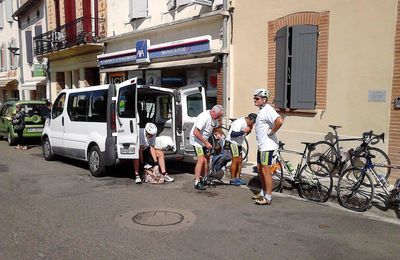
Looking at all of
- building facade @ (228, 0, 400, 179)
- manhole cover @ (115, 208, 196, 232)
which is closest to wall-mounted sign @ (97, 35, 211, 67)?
building facade @ (228, 0, 400, 179)

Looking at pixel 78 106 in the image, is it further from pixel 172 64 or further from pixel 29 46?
pixel 29 46

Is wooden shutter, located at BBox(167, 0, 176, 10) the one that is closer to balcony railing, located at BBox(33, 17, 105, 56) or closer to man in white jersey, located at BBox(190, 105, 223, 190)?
balcony railing, located at BBox(33, 17, 105, 56)

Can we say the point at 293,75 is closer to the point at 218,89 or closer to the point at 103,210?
the point at 218,89

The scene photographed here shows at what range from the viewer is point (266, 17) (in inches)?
385

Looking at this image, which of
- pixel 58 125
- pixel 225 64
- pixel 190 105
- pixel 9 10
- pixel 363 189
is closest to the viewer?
pixel 363 189

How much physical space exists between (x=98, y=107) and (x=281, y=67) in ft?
13.6

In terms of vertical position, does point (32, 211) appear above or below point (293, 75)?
below

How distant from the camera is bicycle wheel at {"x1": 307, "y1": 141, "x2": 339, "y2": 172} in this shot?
803 cm

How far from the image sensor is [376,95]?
7785 mm

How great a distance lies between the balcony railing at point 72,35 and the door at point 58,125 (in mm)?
7084

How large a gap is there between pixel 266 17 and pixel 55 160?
6669 mm

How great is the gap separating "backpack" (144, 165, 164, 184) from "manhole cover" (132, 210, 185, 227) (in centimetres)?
208

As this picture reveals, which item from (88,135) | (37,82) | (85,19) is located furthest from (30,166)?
(37,82)

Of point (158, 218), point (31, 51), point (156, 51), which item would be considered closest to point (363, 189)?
point (158, 218)
